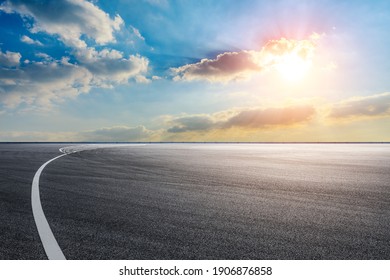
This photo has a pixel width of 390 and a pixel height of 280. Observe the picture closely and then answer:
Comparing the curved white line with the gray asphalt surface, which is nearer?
the curved white line

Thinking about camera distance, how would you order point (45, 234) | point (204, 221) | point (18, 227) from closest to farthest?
point (45, 234), point (18, 227), point (204, 221)

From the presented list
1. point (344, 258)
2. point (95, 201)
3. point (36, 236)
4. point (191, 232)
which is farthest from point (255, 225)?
point (95, 201)

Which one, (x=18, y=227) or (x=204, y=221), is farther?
(x=204, y=221)

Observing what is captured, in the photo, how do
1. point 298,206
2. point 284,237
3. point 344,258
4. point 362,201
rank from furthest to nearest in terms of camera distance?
1. point 362,201
2. point 298,206
3. point 284,237
4. point 344,258

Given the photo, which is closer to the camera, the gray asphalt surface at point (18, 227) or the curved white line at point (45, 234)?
the curved white line at point (45, 234)

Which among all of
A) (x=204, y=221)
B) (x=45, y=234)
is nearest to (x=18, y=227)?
Result: (x=45, y=234)

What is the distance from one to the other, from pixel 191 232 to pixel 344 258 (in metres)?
2.18

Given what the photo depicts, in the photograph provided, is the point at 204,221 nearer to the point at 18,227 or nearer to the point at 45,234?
the point at 45,234

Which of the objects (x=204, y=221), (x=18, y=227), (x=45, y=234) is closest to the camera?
(x=45, y=234)

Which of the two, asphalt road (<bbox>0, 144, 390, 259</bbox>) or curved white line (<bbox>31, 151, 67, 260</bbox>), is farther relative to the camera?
asphalt road (<bbox>0, 144, 390, 259</bbox>)
